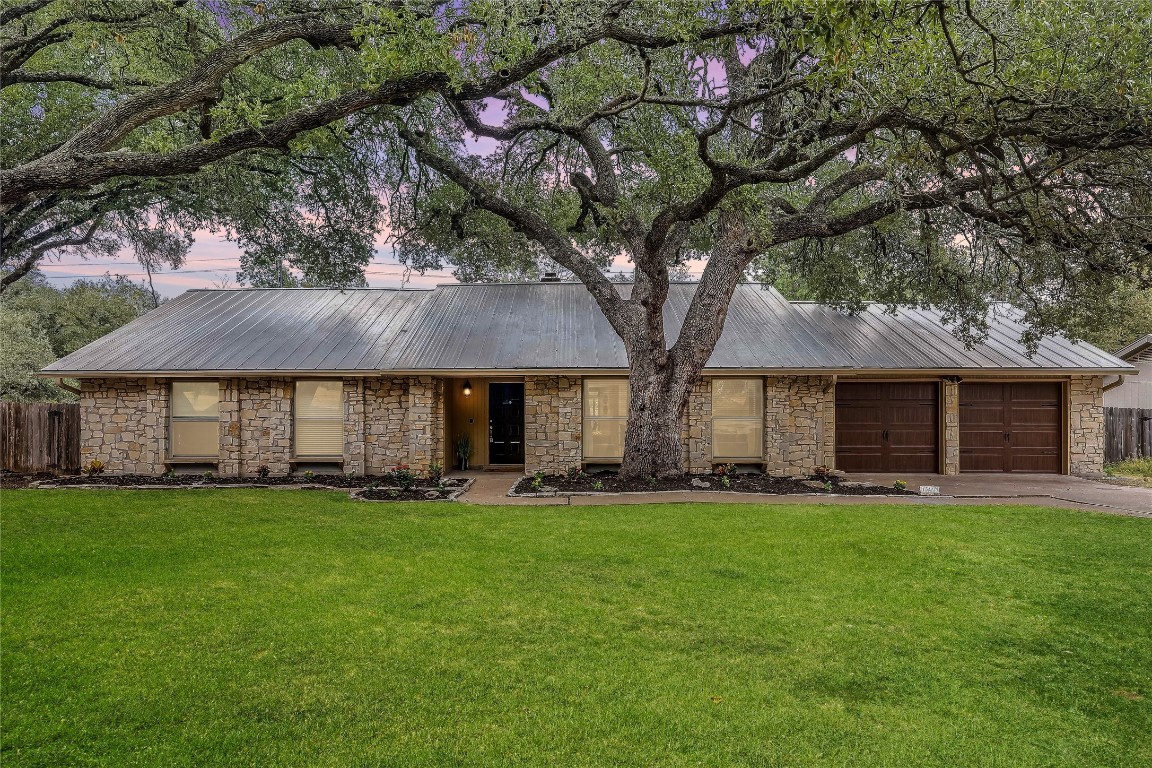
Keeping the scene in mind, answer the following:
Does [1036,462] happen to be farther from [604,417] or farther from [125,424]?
[125,424]

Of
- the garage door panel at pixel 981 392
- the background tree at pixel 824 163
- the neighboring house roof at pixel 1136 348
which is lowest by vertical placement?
the garage door panel at pixel 981 392

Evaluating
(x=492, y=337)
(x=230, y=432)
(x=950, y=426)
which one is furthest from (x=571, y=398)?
(x=950, y=426)

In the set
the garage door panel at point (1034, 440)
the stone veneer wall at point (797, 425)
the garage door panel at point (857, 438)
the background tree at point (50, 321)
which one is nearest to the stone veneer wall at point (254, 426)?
the background tree at point (50, 321)

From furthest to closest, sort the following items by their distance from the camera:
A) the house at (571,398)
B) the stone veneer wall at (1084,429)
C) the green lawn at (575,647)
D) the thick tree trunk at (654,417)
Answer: the stone veneer wall at (1084,429) < the house at (571,398) < the thick tree trunk at (654,417) < the green lawn at (575,647)

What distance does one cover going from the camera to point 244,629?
14.3ft

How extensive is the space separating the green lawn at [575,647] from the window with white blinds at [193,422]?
5.15 meters

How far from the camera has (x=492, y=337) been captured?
43.6 feet

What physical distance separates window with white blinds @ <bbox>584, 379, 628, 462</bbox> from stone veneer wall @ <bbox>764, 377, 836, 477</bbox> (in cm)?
301

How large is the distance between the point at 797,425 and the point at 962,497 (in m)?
3.18

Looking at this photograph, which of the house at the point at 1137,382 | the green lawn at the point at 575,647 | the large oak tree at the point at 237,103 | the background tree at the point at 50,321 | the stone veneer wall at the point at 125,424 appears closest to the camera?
the green lawn at the point at 575,647

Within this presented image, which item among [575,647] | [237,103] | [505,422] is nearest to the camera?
[575,647]

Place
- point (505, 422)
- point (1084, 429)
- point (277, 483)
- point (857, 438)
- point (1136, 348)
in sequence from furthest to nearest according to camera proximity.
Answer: point (1136, 348) → point (505, 422) → point (857, 438) → point (1084, 429) → point (277, 483)

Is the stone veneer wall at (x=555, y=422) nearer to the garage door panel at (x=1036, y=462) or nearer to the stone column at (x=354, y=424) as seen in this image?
the stone column at (x=354, y=424)

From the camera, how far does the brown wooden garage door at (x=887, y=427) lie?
43.8 ft
